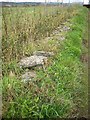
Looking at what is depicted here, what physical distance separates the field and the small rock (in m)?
0.08

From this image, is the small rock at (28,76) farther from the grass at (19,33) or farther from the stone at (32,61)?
the grass at (19,33)

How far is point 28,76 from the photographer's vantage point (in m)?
4.99

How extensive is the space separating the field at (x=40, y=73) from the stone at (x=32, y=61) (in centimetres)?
11

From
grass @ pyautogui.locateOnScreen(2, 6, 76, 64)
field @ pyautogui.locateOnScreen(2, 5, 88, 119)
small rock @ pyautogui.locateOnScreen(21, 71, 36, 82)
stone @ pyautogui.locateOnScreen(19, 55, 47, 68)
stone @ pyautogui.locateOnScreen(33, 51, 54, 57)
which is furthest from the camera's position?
stone @ pyautogui.locateOnScreen(33, 51, 54, 57)

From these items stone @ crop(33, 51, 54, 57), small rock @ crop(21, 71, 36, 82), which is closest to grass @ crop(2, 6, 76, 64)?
stone @ crop(33, 51, 54, 57)

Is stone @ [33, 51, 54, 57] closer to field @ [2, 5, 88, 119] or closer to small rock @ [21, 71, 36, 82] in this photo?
field @ [2, 5, 88, 119]

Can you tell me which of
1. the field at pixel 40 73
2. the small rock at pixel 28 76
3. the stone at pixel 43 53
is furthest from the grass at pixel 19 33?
the small rock at pixel 28 76

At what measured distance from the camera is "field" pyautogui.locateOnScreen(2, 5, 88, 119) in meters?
4.05

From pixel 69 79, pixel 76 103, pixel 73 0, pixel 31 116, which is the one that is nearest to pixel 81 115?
pixel 76 103

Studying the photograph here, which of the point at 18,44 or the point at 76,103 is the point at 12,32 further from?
the point at 76,103

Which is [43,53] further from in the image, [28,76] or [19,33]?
[28,76]

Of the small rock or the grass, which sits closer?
the small rock

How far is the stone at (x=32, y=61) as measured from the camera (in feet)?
18.1

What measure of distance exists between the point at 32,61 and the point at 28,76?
734mm
